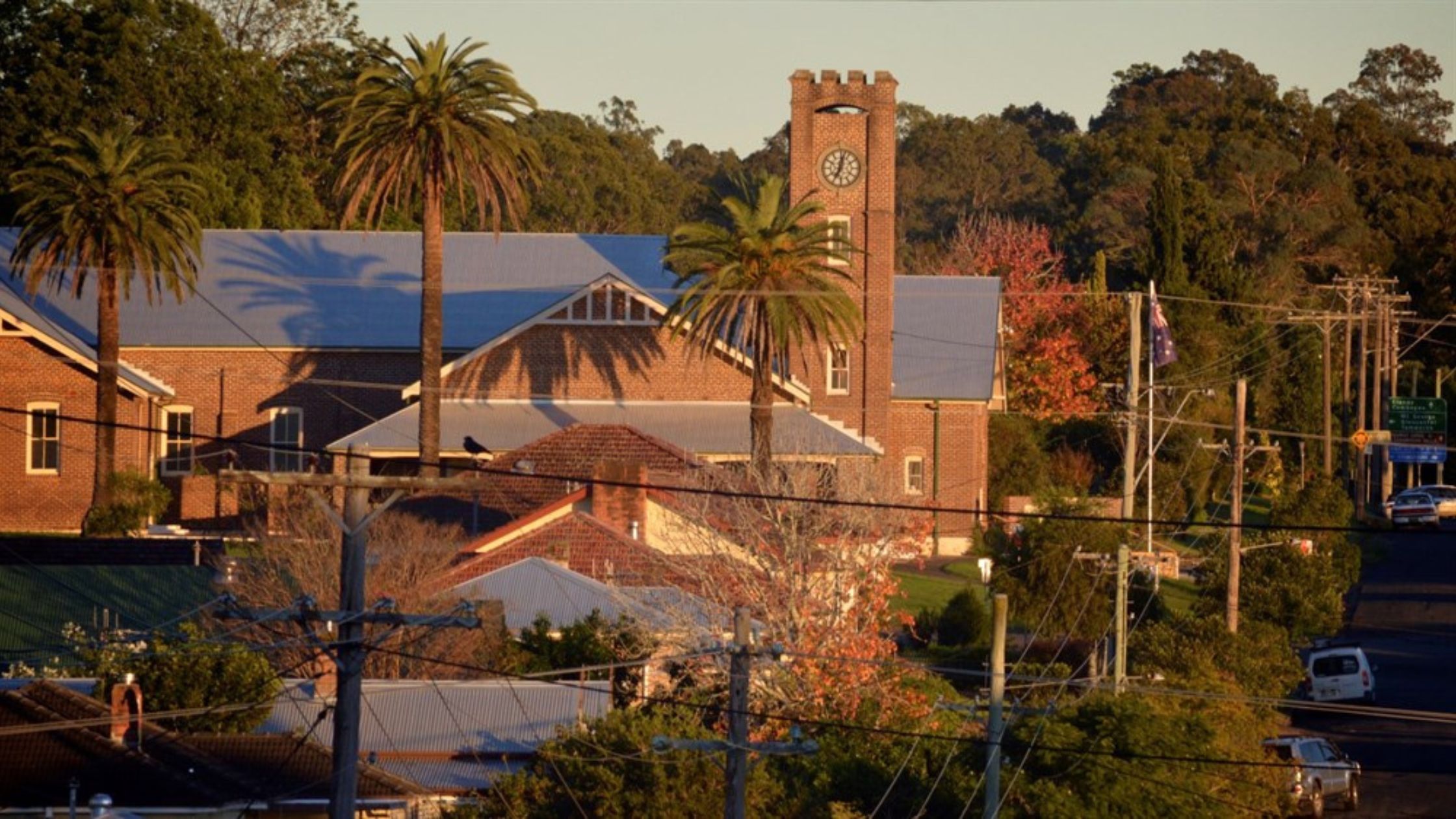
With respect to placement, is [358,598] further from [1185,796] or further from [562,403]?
[562,403]

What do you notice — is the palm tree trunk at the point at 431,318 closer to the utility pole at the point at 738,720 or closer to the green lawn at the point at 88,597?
the green lawn at the point at 88,597

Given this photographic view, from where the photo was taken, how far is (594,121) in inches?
6457

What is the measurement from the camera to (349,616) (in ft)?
75.3

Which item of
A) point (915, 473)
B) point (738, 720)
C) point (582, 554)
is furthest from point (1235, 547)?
point (915, 473)

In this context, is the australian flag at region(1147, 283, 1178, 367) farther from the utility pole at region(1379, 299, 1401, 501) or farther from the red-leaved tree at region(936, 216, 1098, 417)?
the utility pole at region(1379, 299, 1401, 501)

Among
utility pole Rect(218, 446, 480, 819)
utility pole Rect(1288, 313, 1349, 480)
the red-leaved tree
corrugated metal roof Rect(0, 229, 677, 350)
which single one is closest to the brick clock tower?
corrugated metal roof Rect(0, 229, 677, 350)

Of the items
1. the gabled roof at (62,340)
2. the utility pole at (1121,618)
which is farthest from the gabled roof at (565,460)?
the gabled roof at (62,340)

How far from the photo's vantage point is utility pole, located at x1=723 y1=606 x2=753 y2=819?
24.9 metres

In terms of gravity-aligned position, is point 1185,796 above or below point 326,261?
below

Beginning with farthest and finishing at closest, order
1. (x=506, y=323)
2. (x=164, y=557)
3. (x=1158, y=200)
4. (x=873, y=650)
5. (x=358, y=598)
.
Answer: (x=1158, y=200) < (x=506, y=323) < (x=164, y=557) < (x=873, y=650) < (x=358, y=598)

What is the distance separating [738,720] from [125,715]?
8.41 meters

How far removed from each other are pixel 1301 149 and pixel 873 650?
90402mm

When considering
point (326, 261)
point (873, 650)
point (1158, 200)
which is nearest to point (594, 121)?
point (1158, 200)

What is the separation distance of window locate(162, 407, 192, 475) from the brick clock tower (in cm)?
1769
